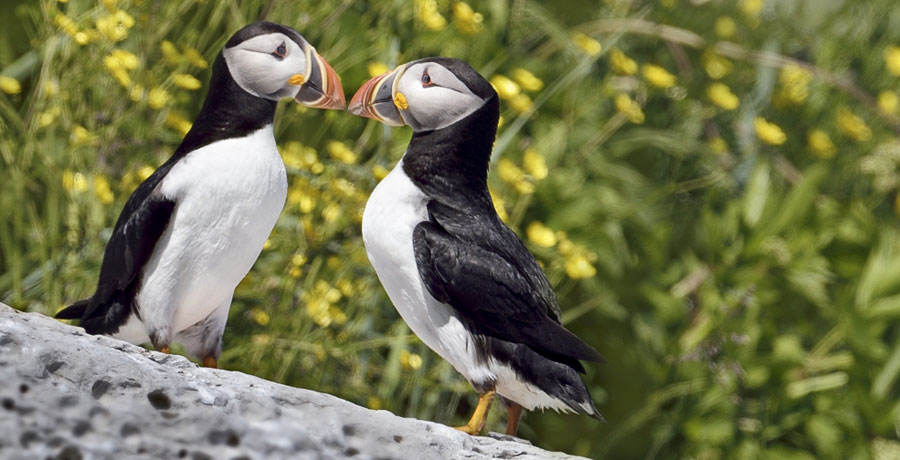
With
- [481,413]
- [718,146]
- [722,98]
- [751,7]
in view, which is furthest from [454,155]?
[751,7]

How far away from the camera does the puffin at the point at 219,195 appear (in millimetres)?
1674

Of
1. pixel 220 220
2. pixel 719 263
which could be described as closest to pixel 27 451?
pixel 220 220

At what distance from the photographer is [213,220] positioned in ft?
5.59

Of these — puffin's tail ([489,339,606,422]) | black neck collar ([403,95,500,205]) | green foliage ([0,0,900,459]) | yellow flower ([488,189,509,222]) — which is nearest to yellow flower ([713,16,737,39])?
green foliage ([0,0,900,459])

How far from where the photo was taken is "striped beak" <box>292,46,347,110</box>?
1.65 metres

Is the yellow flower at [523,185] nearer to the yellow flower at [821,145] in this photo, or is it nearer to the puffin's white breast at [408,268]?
the puffin's white breast at [408,268]

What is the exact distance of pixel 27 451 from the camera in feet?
4.65

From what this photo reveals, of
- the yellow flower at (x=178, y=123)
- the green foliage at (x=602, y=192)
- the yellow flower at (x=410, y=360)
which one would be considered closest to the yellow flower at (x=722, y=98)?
the green foliage at (x=602, y=192)

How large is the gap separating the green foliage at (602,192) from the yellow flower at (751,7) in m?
0.01

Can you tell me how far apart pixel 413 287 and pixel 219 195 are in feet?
1.09

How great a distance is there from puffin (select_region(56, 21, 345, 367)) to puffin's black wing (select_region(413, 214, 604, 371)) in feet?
0.85

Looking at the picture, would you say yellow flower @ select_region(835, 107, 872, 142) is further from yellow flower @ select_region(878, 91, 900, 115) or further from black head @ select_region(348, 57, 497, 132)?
black head @ select_region(348, 57, 497, 132)

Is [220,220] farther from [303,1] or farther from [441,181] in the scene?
[303,1]

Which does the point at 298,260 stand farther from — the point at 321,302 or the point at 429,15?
the point at 429,15
